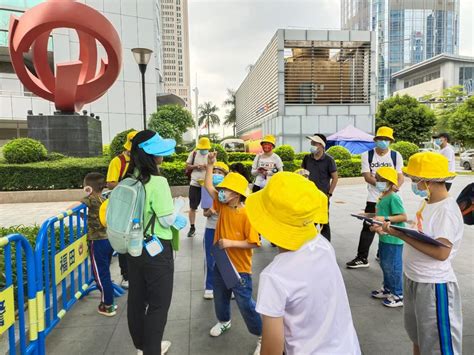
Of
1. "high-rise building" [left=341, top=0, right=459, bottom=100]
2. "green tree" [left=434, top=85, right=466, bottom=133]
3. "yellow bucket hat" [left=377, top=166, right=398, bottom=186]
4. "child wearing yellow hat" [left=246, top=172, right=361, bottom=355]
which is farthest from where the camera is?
"high-rise building" [left=341, top=0, right=459, bottom=100]

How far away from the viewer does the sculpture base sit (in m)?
13.4

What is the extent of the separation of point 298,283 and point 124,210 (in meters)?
1.34

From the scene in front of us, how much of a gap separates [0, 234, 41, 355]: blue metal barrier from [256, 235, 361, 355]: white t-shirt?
6.08 ft

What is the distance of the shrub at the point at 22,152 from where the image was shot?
439 inches

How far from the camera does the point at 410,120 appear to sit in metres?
29.9

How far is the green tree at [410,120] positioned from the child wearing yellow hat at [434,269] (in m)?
31.3

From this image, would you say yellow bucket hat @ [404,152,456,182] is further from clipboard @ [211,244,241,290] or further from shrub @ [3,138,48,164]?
shrub @ [3,138,48,164]

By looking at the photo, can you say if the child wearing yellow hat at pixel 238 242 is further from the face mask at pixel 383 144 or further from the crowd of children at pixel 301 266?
the face mask at pixel 383 144

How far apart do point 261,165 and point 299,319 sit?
432cm

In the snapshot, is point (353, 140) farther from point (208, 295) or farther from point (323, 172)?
point (208, 295)

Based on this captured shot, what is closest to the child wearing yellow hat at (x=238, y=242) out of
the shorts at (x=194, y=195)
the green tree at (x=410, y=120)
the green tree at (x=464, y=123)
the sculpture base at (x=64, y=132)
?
the shorts at (x=194, y=195)

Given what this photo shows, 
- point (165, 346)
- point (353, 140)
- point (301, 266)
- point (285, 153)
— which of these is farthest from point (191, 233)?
→ point (353, 140)

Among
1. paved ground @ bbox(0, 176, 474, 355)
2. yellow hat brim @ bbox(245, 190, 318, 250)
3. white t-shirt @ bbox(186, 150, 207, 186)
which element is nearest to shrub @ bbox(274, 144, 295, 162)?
white t-shirt @ bbox(186, 150, 207, 186)

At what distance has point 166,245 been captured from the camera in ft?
7.90
